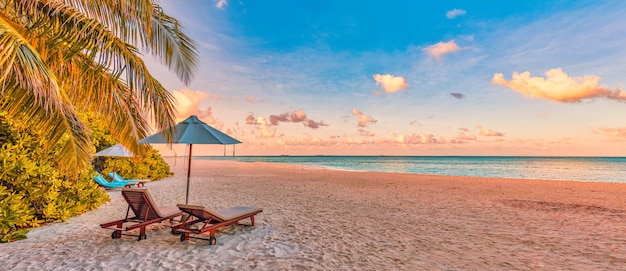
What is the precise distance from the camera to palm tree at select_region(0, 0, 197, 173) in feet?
11.8

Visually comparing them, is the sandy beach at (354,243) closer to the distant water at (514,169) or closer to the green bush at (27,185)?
the green bush at (27,185)

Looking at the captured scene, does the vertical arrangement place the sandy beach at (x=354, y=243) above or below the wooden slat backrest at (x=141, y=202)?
below

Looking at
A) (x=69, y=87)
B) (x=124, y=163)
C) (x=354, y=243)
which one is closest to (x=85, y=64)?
(x=69, y=87)

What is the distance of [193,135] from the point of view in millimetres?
5840

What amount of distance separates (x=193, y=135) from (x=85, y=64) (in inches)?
83.8

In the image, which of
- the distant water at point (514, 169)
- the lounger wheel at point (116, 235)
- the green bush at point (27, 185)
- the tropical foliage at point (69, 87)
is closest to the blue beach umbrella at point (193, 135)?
the tropical foliage at point (69, 87)

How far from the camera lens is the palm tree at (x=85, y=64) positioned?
3.58 m

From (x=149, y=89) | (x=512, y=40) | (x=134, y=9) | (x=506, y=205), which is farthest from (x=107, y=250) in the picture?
(x=512, y=40)

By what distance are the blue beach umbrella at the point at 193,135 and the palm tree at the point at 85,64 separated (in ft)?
0.81

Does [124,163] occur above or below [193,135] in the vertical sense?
below

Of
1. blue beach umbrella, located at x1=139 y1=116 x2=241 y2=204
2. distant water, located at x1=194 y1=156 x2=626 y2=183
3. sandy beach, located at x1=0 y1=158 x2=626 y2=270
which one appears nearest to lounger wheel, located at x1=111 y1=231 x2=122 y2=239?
sandy beach, located at x1=0 y1=158 x2=626 y2=270

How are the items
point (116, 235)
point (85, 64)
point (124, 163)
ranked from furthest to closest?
point (124, 163) < point (85, 64) < point (116, 235)

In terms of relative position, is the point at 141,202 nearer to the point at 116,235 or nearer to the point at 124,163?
the point at 116,235

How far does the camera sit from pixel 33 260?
4312mm
